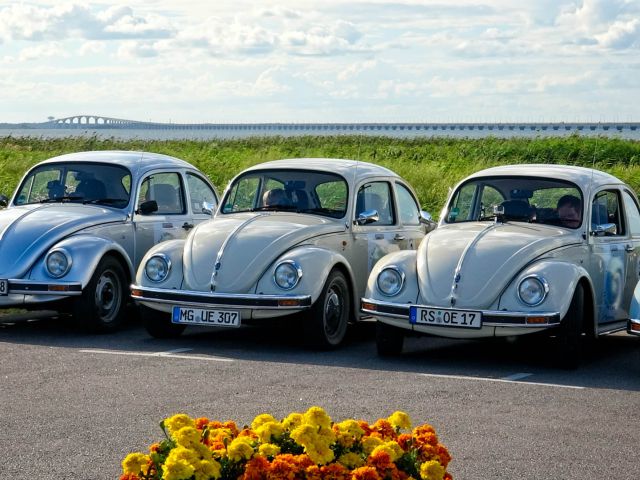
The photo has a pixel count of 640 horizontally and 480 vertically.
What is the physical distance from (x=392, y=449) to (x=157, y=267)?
7382 millimetres

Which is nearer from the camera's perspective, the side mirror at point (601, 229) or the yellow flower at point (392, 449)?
the yellow flower at point (392, 449)

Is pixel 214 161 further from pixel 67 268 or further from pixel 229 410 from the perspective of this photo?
pixel 229 410

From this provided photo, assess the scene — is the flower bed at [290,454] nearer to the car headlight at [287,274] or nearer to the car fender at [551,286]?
the car fender at [551,286]

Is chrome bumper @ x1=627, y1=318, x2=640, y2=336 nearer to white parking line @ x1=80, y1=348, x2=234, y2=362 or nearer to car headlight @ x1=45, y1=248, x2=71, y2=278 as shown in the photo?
white parking line @ x1=80, y1=348, x2=234, y2=362

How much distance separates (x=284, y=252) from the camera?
11.3m

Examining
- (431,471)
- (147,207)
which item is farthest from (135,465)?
(147,207)

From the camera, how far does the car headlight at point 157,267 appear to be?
11523 millimetres

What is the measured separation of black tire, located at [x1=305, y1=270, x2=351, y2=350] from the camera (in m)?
11.1

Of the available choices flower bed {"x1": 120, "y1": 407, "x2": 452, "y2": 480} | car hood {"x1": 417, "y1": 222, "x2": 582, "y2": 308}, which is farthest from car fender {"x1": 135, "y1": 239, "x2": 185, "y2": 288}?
flower bed {"x1": 120, "y1": 407, "x2": 452, "y2": 480}

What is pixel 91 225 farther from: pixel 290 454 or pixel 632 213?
pixel 290 454

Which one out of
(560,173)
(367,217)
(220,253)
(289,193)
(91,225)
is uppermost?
(560,173)

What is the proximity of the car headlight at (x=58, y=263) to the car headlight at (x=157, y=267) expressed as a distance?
0.86 metres

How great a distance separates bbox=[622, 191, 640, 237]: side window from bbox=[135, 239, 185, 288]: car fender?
4.45m

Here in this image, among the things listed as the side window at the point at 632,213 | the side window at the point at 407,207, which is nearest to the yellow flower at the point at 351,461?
the side window at the point at 632,213
